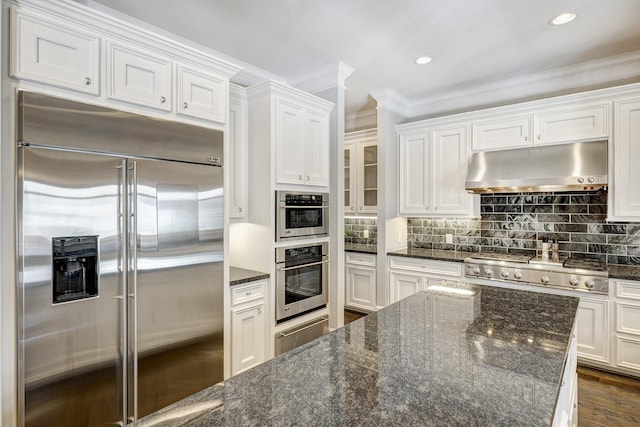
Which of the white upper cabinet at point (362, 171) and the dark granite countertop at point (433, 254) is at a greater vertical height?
the white upper cabinet at point (362, 171)

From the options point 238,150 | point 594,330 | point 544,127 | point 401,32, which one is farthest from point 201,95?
point 594,330

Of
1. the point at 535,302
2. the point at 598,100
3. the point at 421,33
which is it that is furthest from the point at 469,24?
the point at 535,302

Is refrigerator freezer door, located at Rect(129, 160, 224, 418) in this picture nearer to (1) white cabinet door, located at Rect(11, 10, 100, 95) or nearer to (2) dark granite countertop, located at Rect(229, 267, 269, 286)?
(2) dark granite countertop, located at Rect(229, 267, 269, 286)

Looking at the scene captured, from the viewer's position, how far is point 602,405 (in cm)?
246

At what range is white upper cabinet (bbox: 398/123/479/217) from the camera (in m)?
3.75

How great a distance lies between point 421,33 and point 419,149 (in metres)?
1.56

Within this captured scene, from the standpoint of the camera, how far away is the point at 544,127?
325 cm

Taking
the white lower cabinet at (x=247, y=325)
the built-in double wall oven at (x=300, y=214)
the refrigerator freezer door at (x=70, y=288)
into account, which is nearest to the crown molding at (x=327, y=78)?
the built-in double wall oven at (x=300, y=214)

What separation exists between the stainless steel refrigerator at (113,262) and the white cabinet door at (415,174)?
2.49m

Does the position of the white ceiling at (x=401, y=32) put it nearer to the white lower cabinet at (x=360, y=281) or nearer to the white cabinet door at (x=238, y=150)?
the white cabinet door at (x=238, y=150)

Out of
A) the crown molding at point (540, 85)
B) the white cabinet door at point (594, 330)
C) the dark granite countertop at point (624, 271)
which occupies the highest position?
the crown molding at point (540, 85)

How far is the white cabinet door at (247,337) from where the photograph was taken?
250 cm

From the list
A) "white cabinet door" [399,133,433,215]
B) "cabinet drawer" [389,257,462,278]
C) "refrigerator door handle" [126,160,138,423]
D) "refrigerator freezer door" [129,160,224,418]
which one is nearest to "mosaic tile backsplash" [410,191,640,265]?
"white cabinet door" [399,133,433,215]

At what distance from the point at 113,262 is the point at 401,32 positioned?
2552 millimetres
